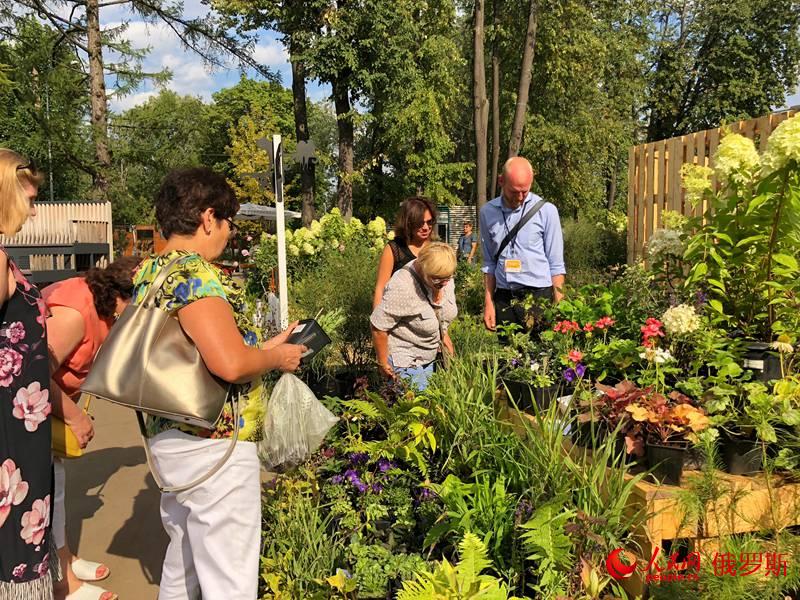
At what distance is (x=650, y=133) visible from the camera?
3002 cm

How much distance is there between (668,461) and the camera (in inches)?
87.7

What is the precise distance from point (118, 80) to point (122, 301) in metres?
13.6

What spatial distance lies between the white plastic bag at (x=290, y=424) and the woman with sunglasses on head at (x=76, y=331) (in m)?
0.92

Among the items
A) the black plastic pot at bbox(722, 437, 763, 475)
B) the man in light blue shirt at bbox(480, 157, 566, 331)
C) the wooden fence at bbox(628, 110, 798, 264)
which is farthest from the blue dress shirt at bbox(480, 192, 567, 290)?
the wooden fence at bbox(628, 110, 798, 264)

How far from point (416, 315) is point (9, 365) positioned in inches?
70.0

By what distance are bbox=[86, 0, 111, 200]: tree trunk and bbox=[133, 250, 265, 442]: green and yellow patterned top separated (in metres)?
12.8

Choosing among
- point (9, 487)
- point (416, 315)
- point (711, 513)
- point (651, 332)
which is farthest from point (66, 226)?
point (711, 513)

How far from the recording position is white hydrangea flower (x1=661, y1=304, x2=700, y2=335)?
101 inches

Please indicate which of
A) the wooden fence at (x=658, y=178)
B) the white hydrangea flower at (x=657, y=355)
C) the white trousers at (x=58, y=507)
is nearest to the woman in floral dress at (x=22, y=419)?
the white trousers at (x=58, y=507)

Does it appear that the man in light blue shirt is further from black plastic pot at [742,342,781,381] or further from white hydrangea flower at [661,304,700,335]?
black plastic pot at [742,342,781,381]

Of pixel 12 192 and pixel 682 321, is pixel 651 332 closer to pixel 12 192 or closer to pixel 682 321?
pixel 682 321

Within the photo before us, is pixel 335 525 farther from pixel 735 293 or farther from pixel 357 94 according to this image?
pixel 357 94

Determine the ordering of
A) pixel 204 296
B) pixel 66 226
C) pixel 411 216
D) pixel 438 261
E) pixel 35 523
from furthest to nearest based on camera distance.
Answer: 1. pixel 66 226
2. pixel 411 216
3. pixel 438 261
4. pixel 35 523
5. pixel 204 296

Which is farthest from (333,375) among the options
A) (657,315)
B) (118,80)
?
(118,80)
